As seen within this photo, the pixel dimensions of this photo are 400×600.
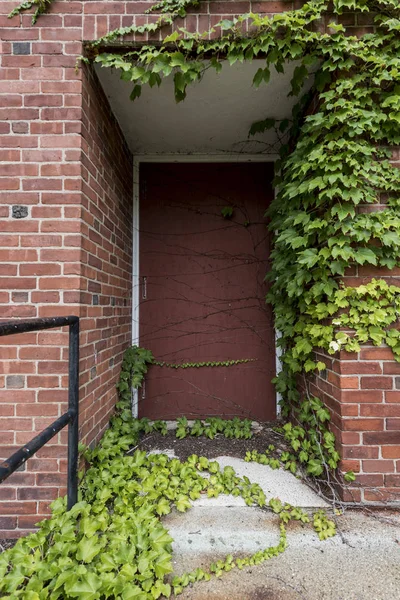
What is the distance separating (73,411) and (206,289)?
1743 millimetres

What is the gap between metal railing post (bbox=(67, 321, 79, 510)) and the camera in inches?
60.9

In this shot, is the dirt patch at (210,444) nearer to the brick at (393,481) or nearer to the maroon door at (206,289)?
the maroon door at (206,289)

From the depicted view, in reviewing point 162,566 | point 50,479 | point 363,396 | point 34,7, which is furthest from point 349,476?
point 34,7

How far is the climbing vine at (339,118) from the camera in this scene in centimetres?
172

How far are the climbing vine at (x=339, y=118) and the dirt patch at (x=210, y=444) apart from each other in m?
0.60

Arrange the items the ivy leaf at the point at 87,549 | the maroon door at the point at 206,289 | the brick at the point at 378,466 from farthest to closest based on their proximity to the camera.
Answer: the maroon door at the point at 206,289
the brick at the point at 378,466
the ivy leaf at the point at 87,549

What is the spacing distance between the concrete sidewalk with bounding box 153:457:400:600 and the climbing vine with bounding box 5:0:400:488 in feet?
1.09

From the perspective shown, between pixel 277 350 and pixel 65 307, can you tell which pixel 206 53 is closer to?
pixel 65 307

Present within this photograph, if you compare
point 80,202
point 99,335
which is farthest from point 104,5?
point 99,335

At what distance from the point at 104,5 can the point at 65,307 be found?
1.74 meters

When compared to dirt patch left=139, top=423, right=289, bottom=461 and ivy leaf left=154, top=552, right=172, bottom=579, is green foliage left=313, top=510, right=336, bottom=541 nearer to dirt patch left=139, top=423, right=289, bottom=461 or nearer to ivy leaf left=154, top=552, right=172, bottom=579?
dirt patch left=139, top=423, right=289, bottom=461

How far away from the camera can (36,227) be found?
176cm

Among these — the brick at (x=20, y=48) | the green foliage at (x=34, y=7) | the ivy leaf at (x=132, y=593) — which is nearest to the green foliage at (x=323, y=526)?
the ivy leaf at (x=132, y=593)

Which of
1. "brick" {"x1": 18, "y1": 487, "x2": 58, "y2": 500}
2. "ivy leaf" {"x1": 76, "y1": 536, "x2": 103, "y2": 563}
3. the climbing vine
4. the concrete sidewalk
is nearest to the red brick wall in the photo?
"brick" {"x1": 18, "y1": 487, "x2": 58, "y2": 500}
